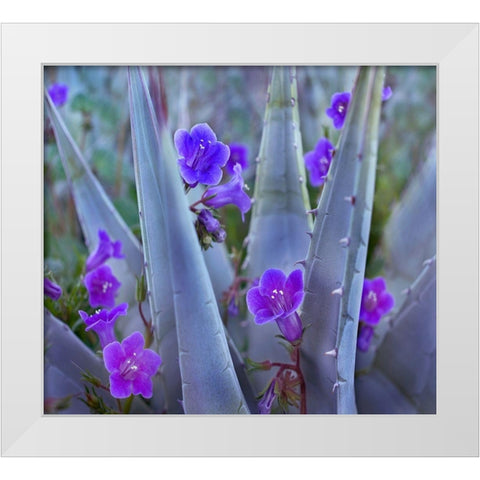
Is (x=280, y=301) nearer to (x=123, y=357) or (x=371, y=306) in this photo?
(x=371, y=306)

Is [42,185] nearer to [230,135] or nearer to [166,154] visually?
[166,154]

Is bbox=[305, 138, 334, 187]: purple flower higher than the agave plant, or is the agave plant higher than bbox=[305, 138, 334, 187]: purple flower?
bbox=[305, 138, 334, 187]: purple flower

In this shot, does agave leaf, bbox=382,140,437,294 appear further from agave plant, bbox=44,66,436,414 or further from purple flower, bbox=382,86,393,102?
purple flower, bbox=382,86,393,102

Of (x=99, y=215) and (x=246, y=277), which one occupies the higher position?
(x=99, y=215)

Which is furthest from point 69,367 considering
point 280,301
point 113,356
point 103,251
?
point 280,301

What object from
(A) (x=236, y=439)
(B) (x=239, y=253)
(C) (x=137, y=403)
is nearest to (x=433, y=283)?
(B) (x=239, y=253)

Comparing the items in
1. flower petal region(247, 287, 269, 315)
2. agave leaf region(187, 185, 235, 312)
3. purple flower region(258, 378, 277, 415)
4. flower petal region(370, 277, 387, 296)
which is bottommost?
purple flower region(258, 378, 277, 415)

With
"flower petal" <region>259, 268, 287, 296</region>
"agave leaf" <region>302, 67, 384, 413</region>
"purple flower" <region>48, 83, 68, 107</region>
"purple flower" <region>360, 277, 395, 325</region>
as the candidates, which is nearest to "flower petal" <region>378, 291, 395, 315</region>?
"purple flower" <region>360, 277, 395, 325</region>

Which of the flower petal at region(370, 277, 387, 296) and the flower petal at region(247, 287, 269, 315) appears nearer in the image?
the flower petal at region(247, 287, 269, 315)

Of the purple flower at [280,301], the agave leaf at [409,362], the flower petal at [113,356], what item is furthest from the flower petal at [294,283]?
the flower petal at [113,356]
